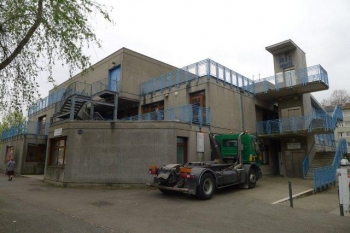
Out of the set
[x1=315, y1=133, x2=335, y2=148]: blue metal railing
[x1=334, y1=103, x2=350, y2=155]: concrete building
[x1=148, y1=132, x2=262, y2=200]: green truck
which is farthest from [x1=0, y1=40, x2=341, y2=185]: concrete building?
[x1=334, y1=103, x2=350, y2=155]: concrete building

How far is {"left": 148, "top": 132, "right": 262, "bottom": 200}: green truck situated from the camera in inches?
365

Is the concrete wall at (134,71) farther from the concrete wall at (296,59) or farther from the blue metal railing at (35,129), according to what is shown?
the concrete wall at (296,59)

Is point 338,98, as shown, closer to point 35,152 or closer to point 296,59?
point 296,59

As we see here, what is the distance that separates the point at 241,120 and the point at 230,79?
126 inches

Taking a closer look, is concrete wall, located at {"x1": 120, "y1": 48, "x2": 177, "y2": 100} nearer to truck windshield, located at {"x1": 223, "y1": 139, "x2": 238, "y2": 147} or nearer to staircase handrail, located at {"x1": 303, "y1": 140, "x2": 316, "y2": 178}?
truck windshield, located at {"x1": 223, "y1": 139, "x2": 238, "y2": 147}

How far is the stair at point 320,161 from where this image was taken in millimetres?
17469

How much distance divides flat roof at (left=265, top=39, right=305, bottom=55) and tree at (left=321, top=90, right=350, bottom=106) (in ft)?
136

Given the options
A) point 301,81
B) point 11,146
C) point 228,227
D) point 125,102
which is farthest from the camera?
point 11,146

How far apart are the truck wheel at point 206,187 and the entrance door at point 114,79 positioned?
475 inches

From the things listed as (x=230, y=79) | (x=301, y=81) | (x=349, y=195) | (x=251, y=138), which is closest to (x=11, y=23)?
(x=251, y=138)

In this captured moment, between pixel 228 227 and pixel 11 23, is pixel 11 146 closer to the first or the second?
pixel 11 23

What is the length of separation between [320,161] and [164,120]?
1259 cm

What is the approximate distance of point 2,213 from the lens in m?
7.06

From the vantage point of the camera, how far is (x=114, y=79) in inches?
802
